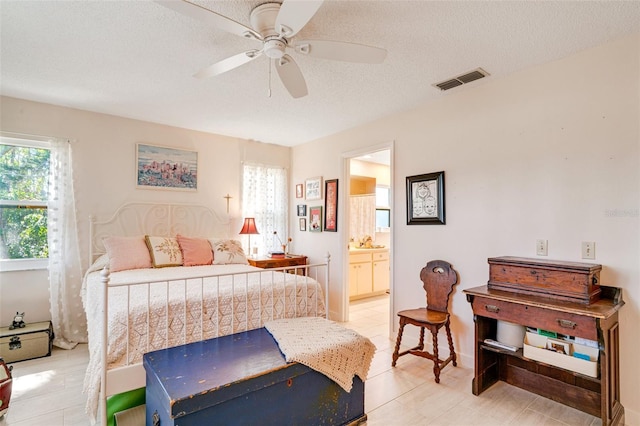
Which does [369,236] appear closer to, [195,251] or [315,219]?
[315,219]

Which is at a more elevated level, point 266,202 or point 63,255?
point 266,202

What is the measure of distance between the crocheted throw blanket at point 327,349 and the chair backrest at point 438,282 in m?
1.12

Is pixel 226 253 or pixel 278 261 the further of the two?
pixel 278 261

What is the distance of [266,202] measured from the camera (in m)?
4.83

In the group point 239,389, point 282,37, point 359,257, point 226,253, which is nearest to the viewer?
point 239,389

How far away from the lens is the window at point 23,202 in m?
3.23

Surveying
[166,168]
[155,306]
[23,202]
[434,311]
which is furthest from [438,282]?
[23,202]

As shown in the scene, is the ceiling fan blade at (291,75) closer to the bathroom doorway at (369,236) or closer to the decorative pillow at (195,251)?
the decorative pillow at (195,251)

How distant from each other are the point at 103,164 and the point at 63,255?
1027 mm

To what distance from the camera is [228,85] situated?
9.27 ft

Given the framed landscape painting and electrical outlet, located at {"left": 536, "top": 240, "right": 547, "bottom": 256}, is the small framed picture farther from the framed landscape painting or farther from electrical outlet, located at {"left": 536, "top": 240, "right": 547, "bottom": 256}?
electrical outlet, located at {"left": 536, "top": 240, "right": 547, "bottom": 256}

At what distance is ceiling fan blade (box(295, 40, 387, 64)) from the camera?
5.65 ft

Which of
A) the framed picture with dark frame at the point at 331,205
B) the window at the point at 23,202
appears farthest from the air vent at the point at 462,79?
the window at the point at 23,202

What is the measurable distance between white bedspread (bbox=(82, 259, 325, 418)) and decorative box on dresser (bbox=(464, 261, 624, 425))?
1.28 meters
